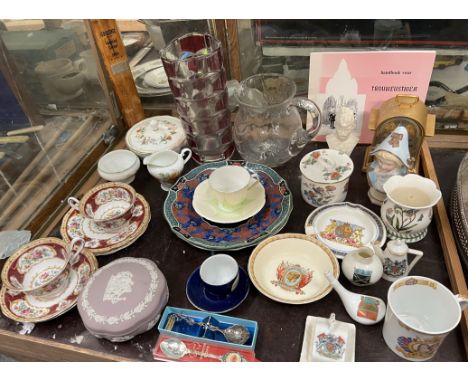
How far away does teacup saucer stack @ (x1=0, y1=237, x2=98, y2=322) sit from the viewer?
2.55 ft

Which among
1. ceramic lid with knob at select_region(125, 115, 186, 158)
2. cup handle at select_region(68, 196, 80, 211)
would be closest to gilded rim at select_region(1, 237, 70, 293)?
cup handle at select_region(68, 196, 80, 211)

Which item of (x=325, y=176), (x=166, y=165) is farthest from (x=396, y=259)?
(x=166, y=165)

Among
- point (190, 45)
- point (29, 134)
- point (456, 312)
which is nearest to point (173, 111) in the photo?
point (190, 45)

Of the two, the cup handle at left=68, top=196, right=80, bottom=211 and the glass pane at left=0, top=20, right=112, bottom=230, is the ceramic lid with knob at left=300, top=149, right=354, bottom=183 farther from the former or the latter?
the glass pane at left=0, top=20, right=112, bottom=230

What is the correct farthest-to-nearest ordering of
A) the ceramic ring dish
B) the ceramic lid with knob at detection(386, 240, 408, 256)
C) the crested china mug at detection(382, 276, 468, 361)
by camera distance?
the ceramic ring dish
the ceramic lid with knob at detection(386, 240, 408, 256)
the crested china mug at detection(382, 276, 468, 361)

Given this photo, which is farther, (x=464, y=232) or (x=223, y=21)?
(x=223, y=21)

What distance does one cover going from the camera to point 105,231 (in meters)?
0.92

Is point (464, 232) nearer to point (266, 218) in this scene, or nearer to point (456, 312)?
point (456, 312)

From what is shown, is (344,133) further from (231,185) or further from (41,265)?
(41,265)

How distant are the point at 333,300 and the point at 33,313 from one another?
0.60 metres

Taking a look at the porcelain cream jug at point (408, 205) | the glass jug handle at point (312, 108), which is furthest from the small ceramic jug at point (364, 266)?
the glass jug handle at point (312, 108)

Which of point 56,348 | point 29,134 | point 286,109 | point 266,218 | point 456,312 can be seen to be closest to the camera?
point 456,312

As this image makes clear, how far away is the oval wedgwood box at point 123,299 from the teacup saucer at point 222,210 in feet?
0.56

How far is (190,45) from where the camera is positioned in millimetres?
1052
